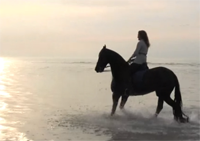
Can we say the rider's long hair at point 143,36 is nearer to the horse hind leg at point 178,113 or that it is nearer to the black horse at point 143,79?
the black horse at point 143,79

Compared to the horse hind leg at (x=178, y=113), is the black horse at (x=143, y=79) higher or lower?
higher

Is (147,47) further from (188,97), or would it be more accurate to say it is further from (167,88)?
(188,97)

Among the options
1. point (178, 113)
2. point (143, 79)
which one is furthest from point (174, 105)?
point (143, 79)

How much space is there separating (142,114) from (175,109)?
4.42ft

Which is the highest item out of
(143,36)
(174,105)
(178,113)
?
(143,36)

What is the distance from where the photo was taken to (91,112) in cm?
1144

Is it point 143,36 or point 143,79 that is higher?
point 143,36

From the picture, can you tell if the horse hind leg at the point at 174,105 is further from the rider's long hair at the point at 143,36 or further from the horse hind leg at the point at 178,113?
the rider's long hair at the point at 143,36

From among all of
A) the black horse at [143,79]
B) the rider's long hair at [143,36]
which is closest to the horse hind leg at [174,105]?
the black horse at [143,79]

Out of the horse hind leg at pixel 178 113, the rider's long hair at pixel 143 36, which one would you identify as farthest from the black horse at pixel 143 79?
the rider's long hair at pixel 143 36

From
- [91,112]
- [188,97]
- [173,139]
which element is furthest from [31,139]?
[188,97]

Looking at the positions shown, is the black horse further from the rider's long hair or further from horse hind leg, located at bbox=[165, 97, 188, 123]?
the rider's long hair

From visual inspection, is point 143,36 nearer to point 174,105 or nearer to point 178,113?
point 174,105

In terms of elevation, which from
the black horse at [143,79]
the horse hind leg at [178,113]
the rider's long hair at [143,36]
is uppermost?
the rider's long hair at [143,36]
